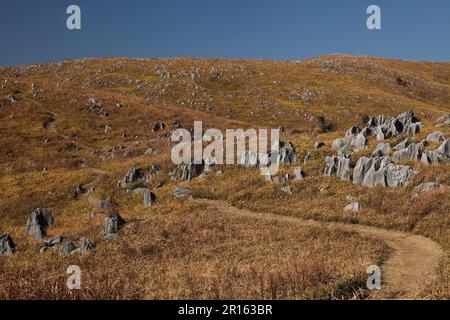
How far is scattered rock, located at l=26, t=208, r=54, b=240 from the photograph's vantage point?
3662 cm

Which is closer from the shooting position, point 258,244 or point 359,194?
point 258,244

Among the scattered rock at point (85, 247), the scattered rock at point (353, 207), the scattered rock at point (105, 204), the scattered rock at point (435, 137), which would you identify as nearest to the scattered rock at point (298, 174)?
the scattered rock at point (353, 207)

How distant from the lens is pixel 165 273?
60.7ft

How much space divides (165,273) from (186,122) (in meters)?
73.5

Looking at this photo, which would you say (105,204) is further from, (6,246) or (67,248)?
(67,248)

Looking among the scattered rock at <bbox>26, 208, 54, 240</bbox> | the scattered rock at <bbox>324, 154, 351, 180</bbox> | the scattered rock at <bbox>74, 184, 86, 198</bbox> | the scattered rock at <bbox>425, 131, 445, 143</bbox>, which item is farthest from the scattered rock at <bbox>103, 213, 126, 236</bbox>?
the scattered rock at <bbox>425, 131, 445, 143</bbox>

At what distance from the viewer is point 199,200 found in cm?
3853

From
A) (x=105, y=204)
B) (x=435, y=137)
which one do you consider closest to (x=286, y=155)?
(x=435, y=137)

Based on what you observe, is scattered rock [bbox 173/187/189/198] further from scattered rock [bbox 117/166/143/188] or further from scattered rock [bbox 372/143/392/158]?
scattered rock [bbox 372/143/392/158]

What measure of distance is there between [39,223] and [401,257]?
29680 millimetres

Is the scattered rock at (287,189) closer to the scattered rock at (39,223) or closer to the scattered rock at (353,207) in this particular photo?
the scattered rock at (353,207)

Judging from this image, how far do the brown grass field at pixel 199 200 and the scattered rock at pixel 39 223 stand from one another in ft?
2.44
